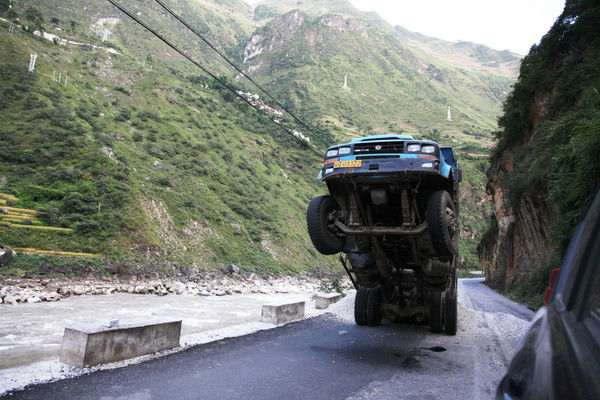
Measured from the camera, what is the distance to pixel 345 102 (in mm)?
113938

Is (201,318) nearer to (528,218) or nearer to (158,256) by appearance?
(158,256)

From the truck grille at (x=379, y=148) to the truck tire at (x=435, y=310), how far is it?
3712 millimetres

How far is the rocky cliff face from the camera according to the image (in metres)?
19.7

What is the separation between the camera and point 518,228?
25.2m

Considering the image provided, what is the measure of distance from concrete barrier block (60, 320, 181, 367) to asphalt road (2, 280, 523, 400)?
32 centimetres

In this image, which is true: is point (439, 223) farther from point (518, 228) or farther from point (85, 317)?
point (518, 228)

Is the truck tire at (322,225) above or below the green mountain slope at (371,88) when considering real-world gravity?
below

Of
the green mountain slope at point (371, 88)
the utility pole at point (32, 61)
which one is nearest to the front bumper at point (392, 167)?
the utility pole at point (32, 61)

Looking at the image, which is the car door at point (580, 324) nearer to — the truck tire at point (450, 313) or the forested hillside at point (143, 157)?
the truck tire at point (450, 313)

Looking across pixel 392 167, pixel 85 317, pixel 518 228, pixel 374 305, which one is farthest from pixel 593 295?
pixel 518 228

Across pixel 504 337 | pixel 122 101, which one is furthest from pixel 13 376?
pixel 122 101

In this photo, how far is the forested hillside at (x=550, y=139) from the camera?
11.7m

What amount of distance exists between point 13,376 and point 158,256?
784 inches

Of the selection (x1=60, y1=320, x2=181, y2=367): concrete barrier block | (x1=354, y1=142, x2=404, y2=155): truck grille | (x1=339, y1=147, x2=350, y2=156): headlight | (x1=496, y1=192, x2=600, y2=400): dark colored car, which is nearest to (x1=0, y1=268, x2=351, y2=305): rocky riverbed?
(x1=60, y1=320, x2=181, y2=367): concrete barrier block
